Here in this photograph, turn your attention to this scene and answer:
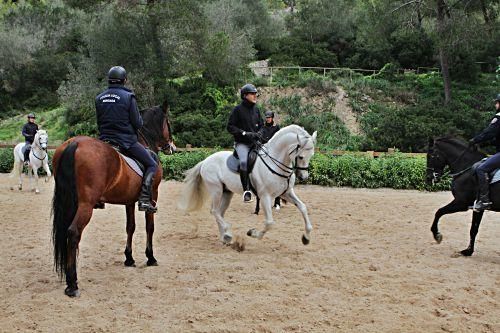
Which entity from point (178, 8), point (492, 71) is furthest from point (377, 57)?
point (178, 8)

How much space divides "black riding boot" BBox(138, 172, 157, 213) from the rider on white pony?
6.70 ft

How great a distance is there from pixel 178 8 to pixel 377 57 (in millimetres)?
17316

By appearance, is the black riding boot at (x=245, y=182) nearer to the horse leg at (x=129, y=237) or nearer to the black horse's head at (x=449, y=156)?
the horse leg at (x=129, y=237)

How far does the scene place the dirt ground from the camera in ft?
17.1

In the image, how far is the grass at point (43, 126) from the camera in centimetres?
3234

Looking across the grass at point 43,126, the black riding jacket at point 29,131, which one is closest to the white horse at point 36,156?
the black riding jacket at point 29,131

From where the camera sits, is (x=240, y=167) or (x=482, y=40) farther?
(x=482, y=40)

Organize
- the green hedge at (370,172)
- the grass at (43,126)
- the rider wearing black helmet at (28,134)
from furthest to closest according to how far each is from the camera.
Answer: the grass at (43,126) < the green hedge at (370,172) < the rider wearing black helmet at (28,134)

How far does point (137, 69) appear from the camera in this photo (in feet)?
103

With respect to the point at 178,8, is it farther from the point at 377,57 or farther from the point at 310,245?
the point at 310,245

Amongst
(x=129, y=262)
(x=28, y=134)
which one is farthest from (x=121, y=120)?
(x=28, y=134)

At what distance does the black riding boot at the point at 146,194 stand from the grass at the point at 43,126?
2541 cm

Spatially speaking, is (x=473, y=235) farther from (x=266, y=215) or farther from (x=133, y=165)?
(x=133, y=165)

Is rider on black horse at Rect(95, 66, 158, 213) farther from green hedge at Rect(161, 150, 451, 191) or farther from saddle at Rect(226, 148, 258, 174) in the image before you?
green hedge at Rect(161, 150, 451, 191)
